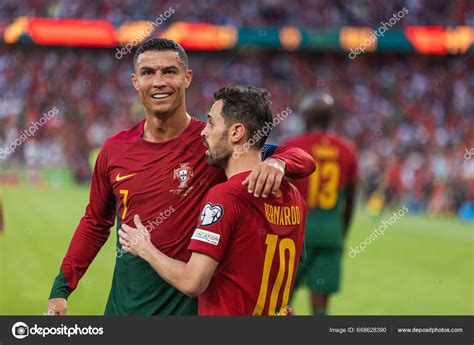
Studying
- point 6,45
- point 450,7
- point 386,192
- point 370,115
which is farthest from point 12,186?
point 450,7

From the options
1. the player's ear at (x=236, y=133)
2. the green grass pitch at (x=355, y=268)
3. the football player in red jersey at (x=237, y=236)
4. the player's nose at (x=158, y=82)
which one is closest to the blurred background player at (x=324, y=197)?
the green grass pitch at (x=355, y=268)

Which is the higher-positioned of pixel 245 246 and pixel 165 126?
pixel 165 126

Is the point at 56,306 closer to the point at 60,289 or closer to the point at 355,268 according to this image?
the point at 60,289

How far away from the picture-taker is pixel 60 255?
10.7 m

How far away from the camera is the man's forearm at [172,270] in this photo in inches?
123

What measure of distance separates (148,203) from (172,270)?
572 mm

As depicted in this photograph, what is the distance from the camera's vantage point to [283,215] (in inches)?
129

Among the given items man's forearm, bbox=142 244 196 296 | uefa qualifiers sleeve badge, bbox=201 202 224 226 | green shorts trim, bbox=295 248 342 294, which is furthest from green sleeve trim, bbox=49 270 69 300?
green shorts trim, bbox=295 248 342 294

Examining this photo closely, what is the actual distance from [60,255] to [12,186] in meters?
10.6

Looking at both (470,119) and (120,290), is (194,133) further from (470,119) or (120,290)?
(470,119)

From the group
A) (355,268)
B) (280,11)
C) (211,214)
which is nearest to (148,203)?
(211,214)

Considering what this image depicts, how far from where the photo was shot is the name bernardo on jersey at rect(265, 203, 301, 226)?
3213 millimetres

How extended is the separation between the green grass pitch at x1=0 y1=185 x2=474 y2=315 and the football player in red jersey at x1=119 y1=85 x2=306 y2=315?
4.44 metres

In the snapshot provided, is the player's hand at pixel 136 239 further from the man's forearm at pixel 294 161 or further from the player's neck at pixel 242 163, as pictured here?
the man's forearm at pixel 294 161
